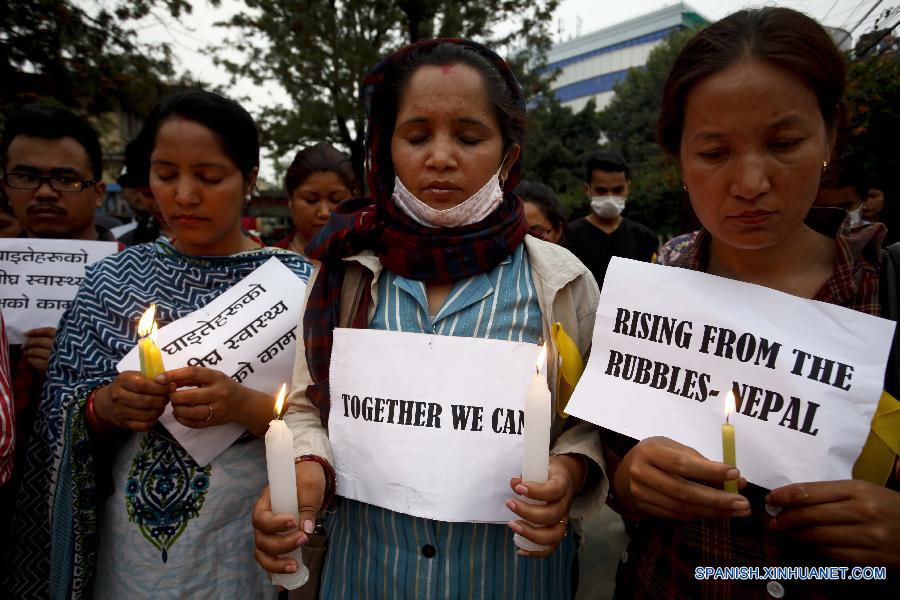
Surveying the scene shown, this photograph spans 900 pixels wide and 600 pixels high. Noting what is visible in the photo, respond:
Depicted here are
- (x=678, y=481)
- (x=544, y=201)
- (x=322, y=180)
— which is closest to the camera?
(x=678, y=481)

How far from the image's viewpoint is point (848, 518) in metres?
1.03

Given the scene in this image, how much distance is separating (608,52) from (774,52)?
258ft

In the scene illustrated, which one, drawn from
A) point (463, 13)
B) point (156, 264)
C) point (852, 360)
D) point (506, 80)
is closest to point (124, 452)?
point (156, 264)

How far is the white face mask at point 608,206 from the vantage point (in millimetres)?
5508

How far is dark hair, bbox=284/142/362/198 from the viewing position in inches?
148

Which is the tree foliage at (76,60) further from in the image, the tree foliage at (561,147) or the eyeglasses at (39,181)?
the tree foliage at (561,147)

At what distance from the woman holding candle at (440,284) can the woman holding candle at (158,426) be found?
408 mm

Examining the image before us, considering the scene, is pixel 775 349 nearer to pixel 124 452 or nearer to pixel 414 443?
pixel 414 443

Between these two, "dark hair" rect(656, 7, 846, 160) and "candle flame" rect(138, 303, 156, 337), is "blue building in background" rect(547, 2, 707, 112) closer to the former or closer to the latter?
"dark hair" rect(656, 7, 846, 160)

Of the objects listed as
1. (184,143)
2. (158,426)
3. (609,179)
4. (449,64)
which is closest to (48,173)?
(184,143)

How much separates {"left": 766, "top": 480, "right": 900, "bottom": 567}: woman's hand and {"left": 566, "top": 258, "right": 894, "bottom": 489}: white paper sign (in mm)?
101

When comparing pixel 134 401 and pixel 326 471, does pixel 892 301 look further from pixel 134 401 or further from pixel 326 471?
pixel 134 401

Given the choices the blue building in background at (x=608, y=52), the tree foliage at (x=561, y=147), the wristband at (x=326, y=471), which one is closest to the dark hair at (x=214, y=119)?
the wristband at (x=326, y=471)

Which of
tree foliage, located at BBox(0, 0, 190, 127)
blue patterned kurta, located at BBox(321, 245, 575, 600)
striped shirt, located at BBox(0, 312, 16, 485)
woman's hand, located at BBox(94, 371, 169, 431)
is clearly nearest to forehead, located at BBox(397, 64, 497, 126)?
blue patterned kurta, located at BBox(321, 245, 575, 600)
